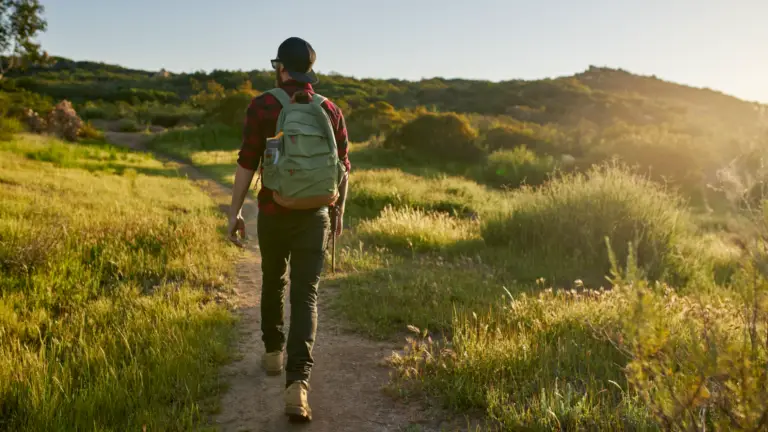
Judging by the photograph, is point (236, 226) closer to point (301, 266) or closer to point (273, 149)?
point (301, 266)

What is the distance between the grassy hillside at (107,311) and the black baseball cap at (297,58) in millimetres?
2086

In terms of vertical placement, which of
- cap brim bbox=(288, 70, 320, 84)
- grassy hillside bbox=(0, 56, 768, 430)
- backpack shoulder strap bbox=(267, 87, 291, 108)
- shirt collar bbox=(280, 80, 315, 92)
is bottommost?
grassy hillside bbox=(0, 56, 768, 430)

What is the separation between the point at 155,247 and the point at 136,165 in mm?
13505

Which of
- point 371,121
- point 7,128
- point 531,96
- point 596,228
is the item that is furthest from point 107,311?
point 531,96

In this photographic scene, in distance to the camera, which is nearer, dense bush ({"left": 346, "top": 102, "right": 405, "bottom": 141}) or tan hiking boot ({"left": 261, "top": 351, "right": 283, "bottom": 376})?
tan hiking boot ({"left": 261, "top": 351, "right": 283, "bottom": 376})

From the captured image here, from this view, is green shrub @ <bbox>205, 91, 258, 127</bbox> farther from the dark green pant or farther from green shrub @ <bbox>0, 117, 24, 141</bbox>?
the dark green pant

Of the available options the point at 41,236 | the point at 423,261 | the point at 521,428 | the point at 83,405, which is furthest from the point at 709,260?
the point at 41,236

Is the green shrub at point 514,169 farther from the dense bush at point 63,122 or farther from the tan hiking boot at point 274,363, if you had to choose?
the dense bush at point 63,122

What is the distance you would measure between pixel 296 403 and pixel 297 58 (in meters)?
2.12

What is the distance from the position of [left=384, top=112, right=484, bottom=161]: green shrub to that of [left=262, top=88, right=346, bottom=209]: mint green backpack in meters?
21.7

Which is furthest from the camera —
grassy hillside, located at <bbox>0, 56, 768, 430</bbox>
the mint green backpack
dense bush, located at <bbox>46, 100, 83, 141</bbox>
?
dense bush, located at <bbox>46, 100, 83, 141</bbox>

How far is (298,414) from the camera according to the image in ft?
10.5

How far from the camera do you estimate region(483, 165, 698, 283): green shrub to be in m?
7.59

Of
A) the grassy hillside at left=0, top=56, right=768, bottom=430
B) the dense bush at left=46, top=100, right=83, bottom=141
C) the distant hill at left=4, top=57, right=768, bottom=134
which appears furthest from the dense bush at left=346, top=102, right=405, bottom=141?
the dense bush at left=46, top=100, right=83, bottom=141
